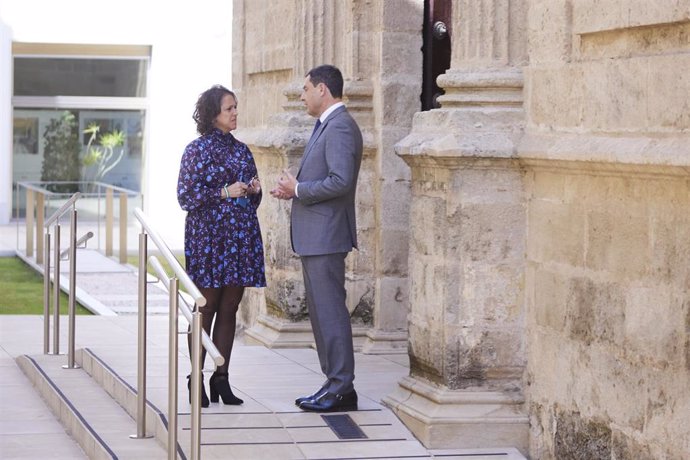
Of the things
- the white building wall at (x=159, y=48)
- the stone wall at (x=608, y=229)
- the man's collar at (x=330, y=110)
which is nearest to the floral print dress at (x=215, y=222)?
the man's collar at (x=330, y=110)

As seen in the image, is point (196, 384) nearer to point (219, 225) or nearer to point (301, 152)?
point (219, 225)

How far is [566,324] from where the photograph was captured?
6258 millimetres

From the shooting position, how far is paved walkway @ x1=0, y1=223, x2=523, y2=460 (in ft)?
21.4

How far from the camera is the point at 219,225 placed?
23.8ft

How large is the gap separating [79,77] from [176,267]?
73.1 ft

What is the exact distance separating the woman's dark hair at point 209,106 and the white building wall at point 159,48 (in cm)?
1877

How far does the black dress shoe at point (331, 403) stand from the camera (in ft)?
23.3

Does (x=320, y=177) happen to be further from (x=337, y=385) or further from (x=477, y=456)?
(x=477, y=456)

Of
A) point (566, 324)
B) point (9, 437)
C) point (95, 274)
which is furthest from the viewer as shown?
point (95, 274)

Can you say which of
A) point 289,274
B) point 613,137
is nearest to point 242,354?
point 289,274

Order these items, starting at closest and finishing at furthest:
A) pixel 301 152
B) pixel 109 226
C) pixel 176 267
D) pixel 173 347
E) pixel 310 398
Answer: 1. pixel 176 267
2. pixel 173 347
3. pixel 310 398
4. pixel 301 152
5. pixel 109 226

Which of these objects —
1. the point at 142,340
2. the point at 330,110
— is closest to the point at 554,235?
the point at 330,110

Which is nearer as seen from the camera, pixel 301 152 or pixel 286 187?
pixel 286 187

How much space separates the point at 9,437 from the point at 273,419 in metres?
1.85
